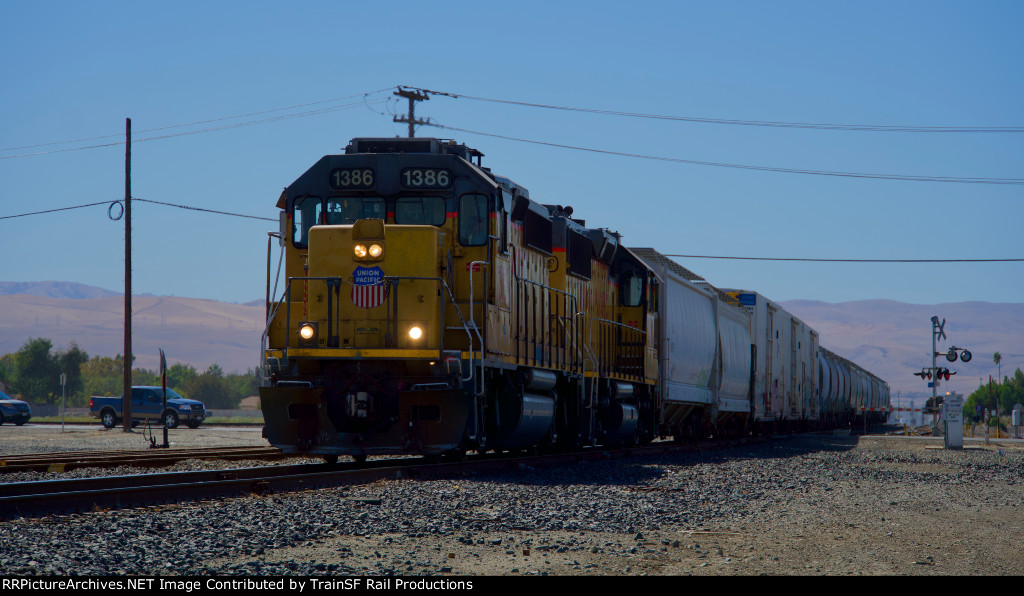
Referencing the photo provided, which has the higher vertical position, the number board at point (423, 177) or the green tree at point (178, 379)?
the number board at point (423, 177)

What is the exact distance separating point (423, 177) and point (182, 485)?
5.44 metres

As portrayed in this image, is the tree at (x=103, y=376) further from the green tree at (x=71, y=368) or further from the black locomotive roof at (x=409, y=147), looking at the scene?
the black locomotive roof at (x=409, y=147)

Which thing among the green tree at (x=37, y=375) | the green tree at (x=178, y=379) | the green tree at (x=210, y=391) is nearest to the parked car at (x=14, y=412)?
the green tree at (x=37, y=375)

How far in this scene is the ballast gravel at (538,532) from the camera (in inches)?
237

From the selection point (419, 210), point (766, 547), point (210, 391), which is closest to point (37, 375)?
point (210, 391)

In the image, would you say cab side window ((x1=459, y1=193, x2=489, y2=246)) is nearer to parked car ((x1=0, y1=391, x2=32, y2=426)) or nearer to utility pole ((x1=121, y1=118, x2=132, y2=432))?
utility pole ((x1=121, y1=118, x2=132, y2=432))

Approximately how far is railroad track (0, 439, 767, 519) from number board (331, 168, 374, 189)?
3.50 m

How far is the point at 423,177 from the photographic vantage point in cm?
1287

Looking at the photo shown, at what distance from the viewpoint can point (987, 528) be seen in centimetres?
876

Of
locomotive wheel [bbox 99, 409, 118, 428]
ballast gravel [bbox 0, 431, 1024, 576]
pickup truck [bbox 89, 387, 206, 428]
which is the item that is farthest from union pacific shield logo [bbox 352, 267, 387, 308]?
pickup truck [bbox 89, 387, 206, 428]

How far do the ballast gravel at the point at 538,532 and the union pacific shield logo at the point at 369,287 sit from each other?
2304 mm

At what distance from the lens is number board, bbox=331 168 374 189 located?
507 inches

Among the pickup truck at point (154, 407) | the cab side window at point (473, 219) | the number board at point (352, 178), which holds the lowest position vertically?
the pickup truck at point (154, 407)

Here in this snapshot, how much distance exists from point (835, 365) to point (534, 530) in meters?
42.5
